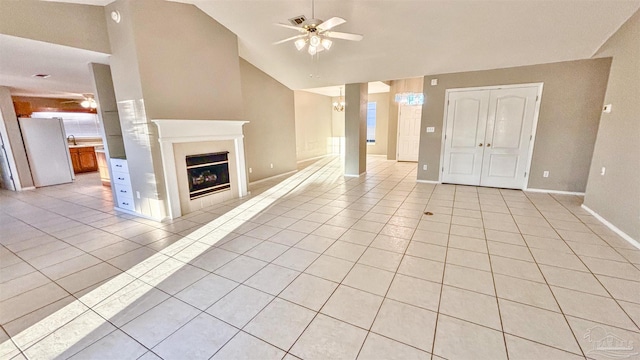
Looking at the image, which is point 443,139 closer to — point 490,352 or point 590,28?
point 590,28

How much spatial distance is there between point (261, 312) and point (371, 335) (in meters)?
0.82

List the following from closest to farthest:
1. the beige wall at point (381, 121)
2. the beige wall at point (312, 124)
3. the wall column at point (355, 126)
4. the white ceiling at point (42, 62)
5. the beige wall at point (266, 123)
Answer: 1. the white ceiling at point (42, 62)
2. the beige wall at point (266, 123)
3. the wall column at point (355, 126)
4. the beige wall at point (312, 124)
5. the beige wall at point (381, 121)

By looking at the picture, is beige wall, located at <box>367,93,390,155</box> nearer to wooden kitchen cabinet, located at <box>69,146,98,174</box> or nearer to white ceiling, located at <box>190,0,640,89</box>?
white ceiling, located at <box>190,0,640,89</box>

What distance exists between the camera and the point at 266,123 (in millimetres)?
6273

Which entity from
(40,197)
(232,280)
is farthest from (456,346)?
(40,197)

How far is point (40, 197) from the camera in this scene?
17.3ft

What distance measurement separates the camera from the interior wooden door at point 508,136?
4.86 meters

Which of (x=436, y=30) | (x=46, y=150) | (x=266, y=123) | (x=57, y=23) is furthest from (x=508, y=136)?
(x=46, y=150)

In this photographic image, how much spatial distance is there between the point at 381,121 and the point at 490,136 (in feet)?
18.1

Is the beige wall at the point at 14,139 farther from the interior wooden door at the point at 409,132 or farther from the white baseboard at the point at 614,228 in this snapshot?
the white baseboard at the point at 614,228

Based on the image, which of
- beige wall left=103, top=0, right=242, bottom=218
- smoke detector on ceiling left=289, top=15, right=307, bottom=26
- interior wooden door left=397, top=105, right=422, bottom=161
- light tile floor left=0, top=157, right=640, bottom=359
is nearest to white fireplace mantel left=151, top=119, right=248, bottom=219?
beige wall left=103, top=0, right=242, bottom=218

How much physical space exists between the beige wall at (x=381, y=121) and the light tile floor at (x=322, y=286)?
6.80 m

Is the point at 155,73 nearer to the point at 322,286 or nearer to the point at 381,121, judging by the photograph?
the point at 322,286

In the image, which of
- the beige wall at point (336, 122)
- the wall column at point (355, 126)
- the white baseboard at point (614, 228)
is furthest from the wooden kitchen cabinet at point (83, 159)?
the white baseboard at point (614, 228)
